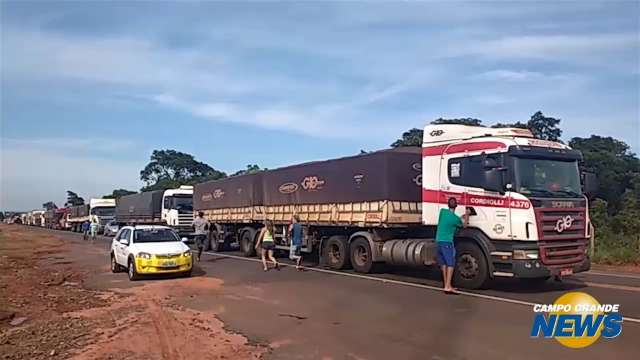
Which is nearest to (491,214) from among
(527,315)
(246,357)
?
(527,315)

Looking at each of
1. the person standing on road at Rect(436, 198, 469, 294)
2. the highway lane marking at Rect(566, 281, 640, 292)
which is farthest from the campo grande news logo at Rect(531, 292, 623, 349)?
the highway lane marking at Rect(566, 281, 640, 292)

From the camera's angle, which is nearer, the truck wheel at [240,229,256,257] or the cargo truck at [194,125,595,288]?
the cargo truck at [194,125,595,288]

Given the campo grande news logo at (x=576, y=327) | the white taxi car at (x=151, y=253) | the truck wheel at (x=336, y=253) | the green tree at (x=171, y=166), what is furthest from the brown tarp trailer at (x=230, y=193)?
the green tree at (x=171, y=166)

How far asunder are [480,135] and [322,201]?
628 cm

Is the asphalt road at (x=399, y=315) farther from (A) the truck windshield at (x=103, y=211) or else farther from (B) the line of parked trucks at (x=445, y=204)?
(A) the truck windshield at (x=103, y=211)

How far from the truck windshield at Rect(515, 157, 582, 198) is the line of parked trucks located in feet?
0.07

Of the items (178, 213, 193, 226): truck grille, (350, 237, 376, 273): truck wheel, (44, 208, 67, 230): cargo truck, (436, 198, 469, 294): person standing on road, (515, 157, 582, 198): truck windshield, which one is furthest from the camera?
(44, 208, 67, 230): cargo truck

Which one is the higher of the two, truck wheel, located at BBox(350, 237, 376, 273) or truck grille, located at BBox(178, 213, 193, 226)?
truck grille, located at BBox(178, 213, 193, 226)

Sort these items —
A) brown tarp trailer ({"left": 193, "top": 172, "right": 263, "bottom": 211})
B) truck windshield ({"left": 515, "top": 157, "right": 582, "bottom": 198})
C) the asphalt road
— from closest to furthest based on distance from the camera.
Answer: the asphalt road, truck windshield ({"left": 515, "top": 157, "right": 582, "bottom": 198}), brown tarp trailer ({"left": 193, "top": 172, "right": 263, "bottom": 211})

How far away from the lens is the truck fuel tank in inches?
562

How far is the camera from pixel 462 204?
1321 cm

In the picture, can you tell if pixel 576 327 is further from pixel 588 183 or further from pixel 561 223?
pixel 588 183

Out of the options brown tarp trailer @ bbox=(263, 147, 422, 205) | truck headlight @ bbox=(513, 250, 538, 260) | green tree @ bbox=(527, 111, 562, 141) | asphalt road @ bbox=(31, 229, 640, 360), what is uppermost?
green tree @ bbox=(527, 111, 562, 141)

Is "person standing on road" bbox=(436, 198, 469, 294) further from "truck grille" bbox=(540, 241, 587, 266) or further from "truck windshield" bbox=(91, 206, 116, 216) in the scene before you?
"truck windshield" bbox=(91, 206, 116, 216)
